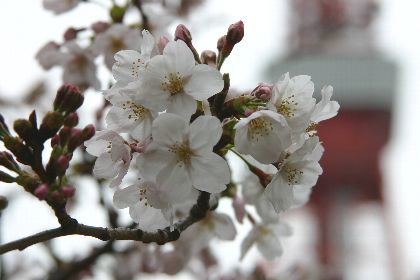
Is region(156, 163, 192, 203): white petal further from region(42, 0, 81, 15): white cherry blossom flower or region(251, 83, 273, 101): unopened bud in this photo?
region(42, 0, 81, 15): white cherry blossom flower

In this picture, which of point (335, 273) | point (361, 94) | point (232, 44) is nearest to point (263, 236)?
point (232, 44)

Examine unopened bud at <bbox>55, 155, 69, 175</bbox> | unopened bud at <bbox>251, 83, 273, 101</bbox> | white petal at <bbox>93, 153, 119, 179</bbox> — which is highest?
unopened bud at <bbox>251, 83, 273, 101</bbox>

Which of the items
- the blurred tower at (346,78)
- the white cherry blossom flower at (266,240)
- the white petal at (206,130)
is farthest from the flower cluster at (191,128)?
the blurred tower at (346,78)

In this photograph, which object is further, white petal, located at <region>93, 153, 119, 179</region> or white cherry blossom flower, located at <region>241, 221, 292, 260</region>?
white cherry blossom flower, located at <region>241, 221, 292, 260</region>

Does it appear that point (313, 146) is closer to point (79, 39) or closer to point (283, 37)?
point (79, 39)

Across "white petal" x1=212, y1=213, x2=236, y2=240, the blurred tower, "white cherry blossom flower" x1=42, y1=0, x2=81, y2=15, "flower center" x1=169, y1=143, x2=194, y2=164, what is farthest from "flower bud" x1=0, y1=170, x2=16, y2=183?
the blurred tower

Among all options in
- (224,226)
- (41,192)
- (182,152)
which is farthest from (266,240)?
(41,192)
